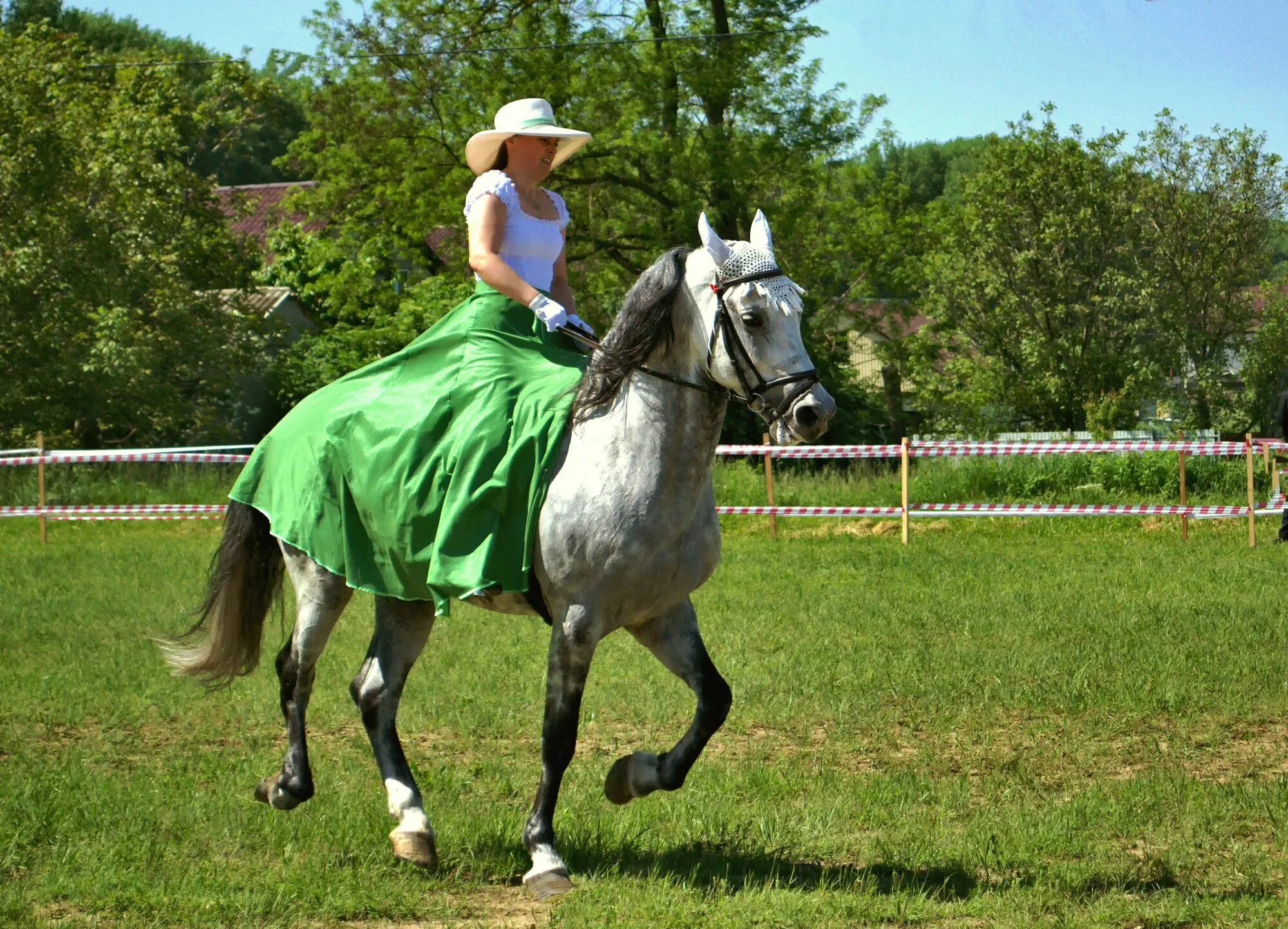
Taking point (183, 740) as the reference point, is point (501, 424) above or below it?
above

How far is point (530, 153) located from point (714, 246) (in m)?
1.09

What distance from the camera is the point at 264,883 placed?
522 centimetres

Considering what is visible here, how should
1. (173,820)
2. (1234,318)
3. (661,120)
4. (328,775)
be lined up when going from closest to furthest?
(173,820) < (328,775) < (661,120) < (1234,318)

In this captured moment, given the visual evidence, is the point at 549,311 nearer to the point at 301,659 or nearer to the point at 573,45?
the point at 301,659

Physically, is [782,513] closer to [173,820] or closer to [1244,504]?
[1244,504]

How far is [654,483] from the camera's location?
5.07 metres

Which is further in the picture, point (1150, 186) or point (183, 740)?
point (1150, 186)

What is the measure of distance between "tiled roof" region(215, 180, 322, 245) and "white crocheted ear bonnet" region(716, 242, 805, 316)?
27.4 meters

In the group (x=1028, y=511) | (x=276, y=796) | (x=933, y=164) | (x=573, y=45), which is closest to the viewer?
(x=276, y=796)

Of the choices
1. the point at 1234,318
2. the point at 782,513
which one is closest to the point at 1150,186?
the point at 1234,318

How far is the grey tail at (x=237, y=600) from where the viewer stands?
249 inches

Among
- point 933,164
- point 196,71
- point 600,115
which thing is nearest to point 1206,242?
point 600,115

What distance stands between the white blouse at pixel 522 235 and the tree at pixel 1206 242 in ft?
91.8

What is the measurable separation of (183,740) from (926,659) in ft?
14.6
